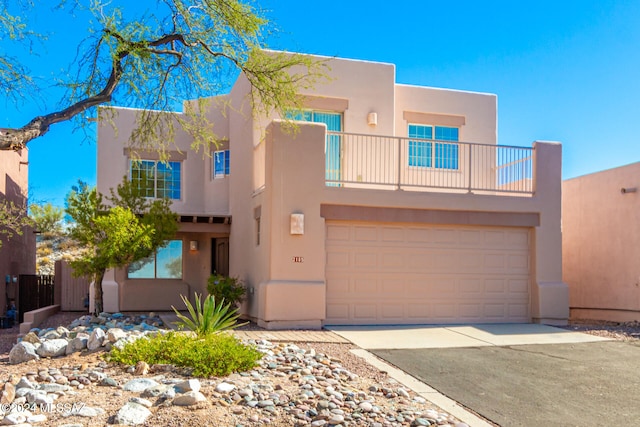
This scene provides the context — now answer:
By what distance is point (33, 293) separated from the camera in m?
18.8

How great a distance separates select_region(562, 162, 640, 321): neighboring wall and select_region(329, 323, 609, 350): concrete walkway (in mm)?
4489

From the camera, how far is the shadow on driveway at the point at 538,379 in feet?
21.0

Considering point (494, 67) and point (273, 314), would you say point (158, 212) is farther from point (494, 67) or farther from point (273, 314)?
point (494, 67)

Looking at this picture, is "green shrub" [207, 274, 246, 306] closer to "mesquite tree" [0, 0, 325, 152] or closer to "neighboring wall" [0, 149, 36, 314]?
"mesquite tree" [0, 0, 325, 152]

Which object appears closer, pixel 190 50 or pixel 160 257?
pixel 190 50

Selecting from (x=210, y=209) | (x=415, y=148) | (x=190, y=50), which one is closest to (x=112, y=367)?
(x=190, y=50)

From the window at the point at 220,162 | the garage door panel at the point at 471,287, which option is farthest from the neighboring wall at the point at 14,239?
the garage door panel at the point at 471,287

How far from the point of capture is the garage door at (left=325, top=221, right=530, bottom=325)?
1298 cm

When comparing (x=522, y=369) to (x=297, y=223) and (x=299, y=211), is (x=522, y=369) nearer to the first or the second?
(x=297, y=223)

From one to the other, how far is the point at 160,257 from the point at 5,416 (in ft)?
41.0

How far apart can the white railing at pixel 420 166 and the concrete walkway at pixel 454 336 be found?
3.18m

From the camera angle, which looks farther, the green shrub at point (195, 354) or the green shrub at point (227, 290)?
the green shrub at point (227, 290)

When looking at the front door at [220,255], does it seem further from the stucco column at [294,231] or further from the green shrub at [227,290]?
the stucco column at [294,231]

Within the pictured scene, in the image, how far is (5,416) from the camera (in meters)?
5.63
